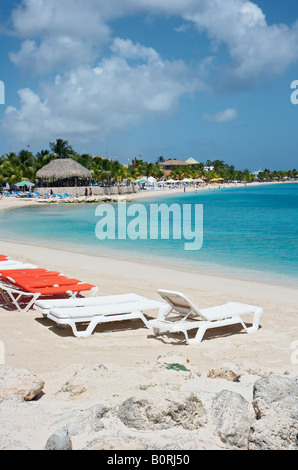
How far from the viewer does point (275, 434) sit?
10.2 feet

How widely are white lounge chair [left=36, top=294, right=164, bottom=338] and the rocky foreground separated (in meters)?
2.18

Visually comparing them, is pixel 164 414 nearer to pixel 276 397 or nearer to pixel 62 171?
pixel 276 397

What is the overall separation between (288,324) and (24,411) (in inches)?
178

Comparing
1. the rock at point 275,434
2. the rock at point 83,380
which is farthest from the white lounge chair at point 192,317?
the rock at point 275,434

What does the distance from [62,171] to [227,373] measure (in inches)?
2178

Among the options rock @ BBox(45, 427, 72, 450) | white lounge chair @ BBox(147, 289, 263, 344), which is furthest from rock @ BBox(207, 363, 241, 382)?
rock @ BBox(45, 427, 72, 450)

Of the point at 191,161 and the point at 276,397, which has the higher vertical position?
the point at 191,161

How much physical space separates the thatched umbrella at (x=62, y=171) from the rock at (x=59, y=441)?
5602cm

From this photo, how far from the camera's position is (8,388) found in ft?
13.1

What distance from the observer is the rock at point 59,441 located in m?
3.04

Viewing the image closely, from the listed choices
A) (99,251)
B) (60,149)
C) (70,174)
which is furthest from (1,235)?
(60,149)

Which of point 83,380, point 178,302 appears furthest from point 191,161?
point 83,380

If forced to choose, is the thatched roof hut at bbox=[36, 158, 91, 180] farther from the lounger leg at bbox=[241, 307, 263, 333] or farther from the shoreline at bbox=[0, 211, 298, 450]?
the lounger leg at bbox=[241, 307, 263, 333]
